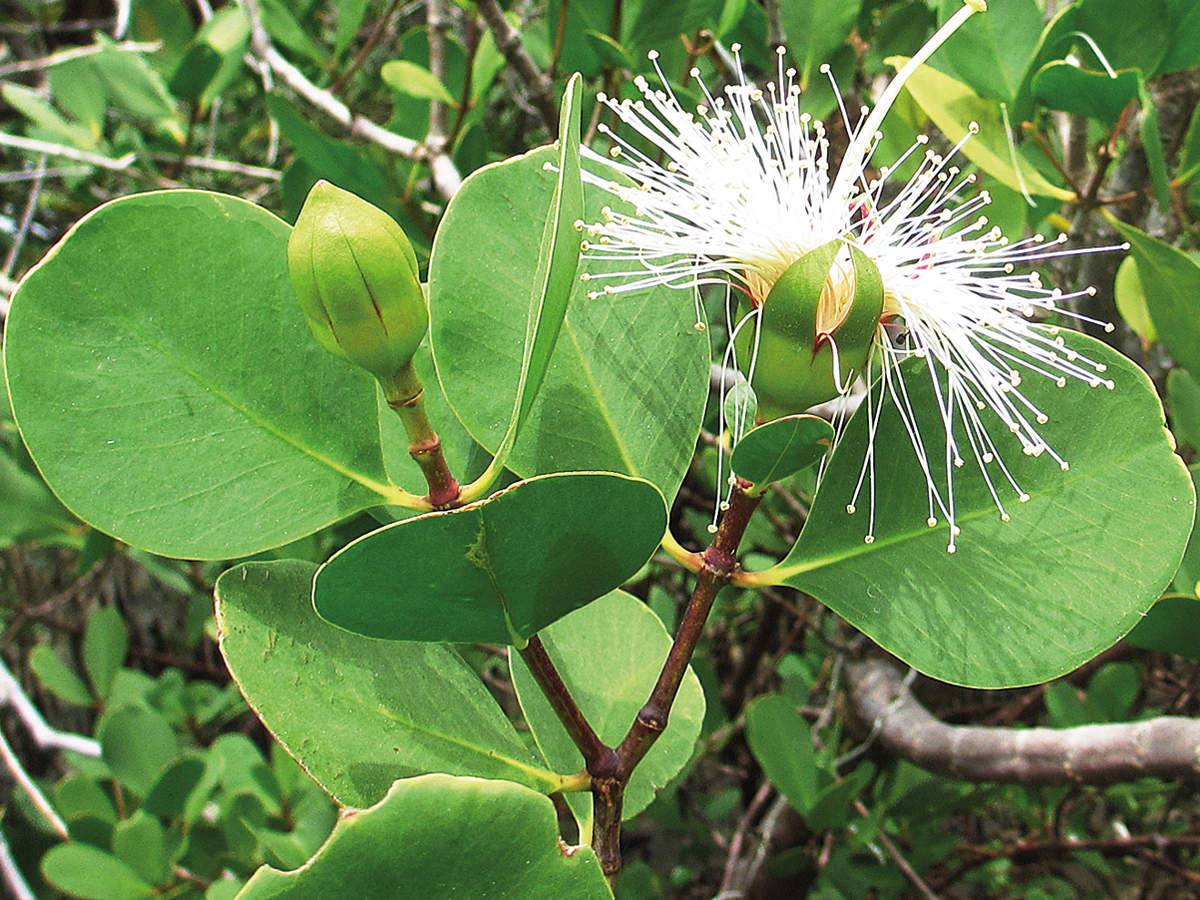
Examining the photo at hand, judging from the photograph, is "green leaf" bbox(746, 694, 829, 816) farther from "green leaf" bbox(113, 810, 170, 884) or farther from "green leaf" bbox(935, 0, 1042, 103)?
"green leaf" bbox(113, 810, 170, 884)

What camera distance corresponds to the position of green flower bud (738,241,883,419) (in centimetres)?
50

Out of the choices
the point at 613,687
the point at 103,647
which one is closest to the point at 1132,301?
the point at 613,687

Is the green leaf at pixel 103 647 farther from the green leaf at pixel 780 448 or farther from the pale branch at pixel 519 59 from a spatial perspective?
the green leaf at pixel 780 448

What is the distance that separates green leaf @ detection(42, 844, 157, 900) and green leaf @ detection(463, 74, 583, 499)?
4.22 ft

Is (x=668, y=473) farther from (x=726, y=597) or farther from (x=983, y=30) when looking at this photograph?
(x=726, y=597)

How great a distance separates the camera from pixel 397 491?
0.54 m

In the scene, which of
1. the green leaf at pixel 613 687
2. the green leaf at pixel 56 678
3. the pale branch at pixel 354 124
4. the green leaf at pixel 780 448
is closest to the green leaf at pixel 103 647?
the green leaf at pixel 56 678

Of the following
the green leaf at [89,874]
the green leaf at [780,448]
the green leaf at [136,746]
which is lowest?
the green leaf at [89,874]

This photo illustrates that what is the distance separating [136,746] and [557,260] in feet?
4.77

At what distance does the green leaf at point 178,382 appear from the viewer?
1.58 ft

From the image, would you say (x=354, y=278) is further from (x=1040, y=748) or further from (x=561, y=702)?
(x=1040, y=748)

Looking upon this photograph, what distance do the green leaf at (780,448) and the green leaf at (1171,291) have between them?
1.42 ft

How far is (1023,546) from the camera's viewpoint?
1.75ft

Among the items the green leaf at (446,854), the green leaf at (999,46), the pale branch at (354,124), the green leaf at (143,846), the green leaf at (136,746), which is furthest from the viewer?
the green leaf at (136,746)
